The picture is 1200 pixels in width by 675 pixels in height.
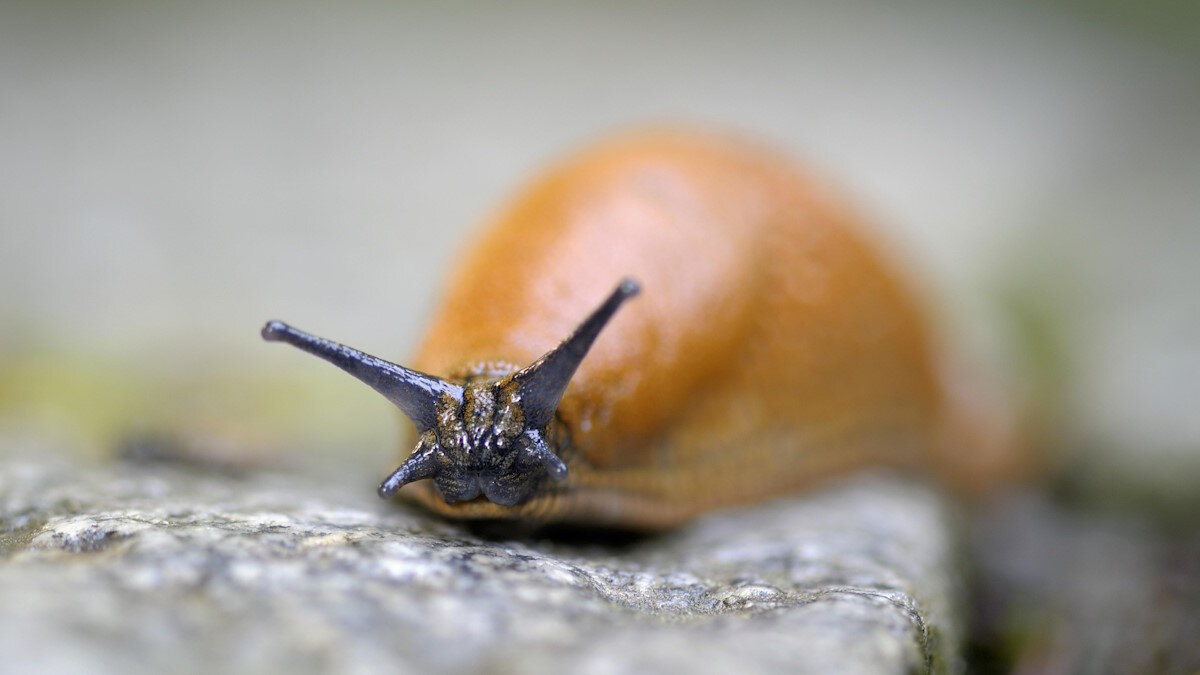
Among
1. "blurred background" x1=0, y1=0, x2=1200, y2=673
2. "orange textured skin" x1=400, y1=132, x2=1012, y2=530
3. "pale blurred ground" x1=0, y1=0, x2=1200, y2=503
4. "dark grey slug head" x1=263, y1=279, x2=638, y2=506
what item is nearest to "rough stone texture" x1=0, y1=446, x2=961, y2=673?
"dark grey slug head" x1=263, y1=279, x2=638, y2=506

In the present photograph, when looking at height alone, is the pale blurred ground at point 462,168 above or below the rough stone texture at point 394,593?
above

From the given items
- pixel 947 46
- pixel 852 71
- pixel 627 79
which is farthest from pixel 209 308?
pixel 947 46

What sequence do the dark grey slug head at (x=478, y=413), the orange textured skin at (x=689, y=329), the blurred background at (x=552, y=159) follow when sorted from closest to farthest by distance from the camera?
the dark grey slug head at (x=478, y=413)
the orange textured skin at (x=689, y=329)
the blurred background at (x=552, y=159)

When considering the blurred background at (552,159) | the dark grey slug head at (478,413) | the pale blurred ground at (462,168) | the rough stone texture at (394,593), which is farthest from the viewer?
the pale blurred ground at (462,168)

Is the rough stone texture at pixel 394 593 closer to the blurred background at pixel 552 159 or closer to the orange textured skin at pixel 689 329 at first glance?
the orange textured skin at pixel 689 329

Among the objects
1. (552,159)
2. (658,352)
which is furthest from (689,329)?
(552,159)

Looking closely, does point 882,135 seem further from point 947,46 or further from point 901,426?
point 901,426

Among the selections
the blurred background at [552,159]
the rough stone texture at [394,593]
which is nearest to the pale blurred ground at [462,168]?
the blurred background at [552,159]
